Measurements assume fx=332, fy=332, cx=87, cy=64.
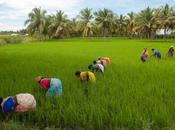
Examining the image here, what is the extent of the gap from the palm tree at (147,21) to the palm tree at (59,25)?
11.7 m

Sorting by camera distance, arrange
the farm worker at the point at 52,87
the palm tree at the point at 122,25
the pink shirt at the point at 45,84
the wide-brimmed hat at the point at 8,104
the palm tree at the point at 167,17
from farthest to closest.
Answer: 1. the palm tree at the point at 122,25
2. the palm tree at the point at 167,17
3. the pink shirt at the point at 45,84
4. the farm worker at the point at 52,87
5. the wide-brimmed hat at the point at 8,104

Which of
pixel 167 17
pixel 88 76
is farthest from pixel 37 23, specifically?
pixel 88 76

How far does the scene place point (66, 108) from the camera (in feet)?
15.5

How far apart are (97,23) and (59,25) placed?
7300 mm

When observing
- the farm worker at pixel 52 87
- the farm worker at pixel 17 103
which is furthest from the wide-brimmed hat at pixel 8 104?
the farm worker at pixel 52 87

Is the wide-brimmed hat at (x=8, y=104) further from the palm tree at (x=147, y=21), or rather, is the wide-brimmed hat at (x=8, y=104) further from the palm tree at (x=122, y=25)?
the palm tree at (x=122, y=25)

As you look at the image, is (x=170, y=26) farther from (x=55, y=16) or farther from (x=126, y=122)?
(x=126, y=122)

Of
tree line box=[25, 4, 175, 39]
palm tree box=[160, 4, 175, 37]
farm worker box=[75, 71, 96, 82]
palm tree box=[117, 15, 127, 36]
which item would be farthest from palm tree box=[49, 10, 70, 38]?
farm worker box=[75, 71, 96, 82]

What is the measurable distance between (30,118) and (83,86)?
1.88 meters

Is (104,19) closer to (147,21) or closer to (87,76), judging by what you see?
(147,21)

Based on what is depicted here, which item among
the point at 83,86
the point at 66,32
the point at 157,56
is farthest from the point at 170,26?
the point at 83,86

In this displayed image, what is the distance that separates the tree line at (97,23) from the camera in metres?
50.9

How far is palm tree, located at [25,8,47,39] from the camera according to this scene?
53112mm

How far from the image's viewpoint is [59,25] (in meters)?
53.6
